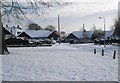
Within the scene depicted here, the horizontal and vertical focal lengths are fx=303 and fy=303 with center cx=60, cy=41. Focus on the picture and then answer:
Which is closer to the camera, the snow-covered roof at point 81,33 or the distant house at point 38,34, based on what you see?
the distant house at point 38,34

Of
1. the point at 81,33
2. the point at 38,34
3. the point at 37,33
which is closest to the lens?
the point at 38,34

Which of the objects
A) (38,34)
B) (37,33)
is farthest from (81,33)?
(38,34)

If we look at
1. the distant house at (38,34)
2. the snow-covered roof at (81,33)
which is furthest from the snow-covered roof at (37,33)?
the snow-covered roof at (81,33)

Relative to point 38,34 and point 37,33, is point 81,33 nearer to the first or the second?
point 37,33

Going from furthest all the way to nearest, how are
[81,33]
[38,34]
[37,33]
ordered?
1. [81,33]
2. [37,33]
3. [38,34]

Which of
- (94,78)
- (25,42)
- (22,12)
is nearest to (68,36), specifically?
(25,42)

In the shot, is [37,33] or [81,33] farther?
[81,33]

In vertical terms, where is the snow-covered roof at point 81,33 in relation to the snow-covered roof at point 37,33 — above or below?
below

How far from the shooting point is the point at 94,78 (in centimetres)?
1219

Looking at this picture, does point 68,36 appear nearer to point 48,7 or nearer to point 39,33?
point 39,33

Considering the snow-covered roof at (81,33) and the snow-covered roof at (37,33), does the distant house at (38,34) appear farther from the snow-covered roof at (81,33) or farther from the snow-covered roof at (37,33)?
the snow-covered roof at (81,33)

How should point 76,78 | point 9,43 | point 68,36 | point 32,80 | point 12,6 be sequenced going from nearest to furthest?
point 32,80 → point 76,78 → point 12,6 → point 9,43 → point 68,36

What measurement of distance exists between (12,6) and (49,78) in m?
12.3

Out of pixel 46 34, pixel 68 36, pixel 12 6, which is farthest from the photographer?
pixel 68 36
